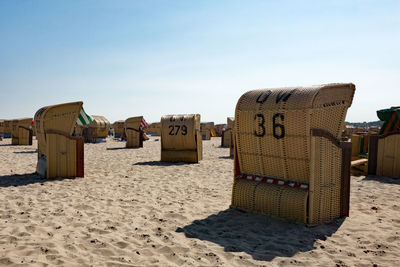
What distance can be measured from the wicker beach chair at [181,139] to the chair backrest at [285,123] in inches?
296

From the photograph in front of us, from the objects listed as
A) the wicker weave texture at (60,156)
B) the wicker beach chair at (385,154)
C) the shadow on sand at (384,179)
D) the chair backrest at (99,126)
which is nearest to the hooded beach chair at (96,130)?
the chair backrest at (99,126)

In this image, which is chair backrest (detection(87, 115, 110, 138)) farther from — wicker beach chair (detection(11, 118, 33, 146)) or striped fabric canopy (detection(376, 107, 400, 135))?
striped fabric canopy (detection(376, 107, 400, 135))

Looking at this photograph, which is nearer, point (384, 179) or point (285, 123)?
point (285, 123)

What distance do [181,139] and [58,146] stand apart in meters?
5.58

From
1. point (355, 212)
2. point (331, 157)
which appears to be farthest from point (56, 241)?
point (355, 212)

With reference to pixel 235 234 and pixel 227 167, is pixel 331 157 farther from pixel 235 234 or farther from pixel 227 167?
pixel 227 167

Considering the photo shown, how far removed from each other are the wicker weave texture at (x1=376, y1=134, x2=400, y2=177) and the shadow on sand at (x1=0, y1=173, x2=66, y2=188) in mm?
10656

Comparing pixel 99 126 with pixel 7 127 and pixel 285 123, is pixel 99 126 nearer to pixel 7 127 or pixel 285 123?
pixel 7 127

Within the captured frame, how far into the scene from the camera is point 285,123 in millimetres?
5668

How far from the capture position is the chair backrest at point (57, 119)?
32.9ft

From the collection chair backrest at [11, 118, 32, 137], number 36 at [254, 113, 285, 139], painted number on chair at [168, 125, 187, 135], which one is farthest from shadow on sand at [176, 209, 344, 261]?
chair backrest at [11, 118, 32, 137]

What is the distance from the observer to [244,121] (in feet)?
20.8

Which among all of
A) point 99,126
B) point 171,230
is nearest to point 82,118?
point 171,230

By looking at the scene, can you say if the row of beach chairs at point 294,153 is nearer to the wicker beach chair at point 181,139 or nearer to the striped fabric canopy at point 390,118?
the wicker beach chair at point 181,139
